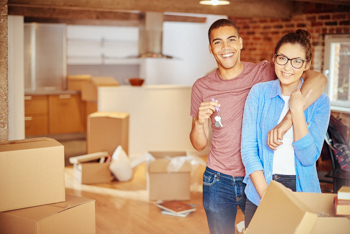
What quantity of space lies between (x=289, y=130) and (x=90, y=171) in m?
3.61

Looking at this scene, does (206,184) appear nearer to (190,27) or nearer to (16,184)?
(16,184)

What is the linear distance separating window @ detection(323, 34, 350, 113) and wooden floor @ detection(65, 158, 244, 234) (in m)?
1.96

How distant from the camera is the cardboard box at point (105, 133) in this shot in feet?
17.4

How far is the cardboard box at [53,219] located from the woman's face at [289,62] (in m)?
1.23

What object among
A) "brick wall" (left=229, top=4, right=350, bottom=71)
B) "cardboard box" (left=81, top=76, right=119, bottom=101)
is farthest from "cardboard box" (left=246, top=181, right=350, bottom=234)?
"cardboard box" (left=81, top=76, right=119, bottom=101)

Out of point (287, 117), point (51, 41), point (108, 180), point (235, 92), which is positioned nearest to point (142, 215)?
point (108, 180)

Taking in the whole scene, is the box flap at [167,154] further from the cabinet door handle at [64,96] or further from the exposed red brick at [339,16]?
the cabinet door handle at [64,96]

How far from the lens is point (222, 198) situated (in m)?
1.99

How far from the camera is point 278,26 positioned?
18.1ft

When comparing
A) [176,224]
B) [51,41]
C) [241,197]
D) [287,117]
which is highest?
[51,41]

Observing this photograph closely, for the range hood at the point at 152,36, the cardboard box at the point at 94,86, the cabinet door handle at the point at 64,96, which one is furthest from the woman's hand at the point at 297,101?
the cabinet door handle at the point at 64,96

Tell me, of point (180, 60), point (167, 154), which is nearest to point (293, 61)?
point (167, 154)

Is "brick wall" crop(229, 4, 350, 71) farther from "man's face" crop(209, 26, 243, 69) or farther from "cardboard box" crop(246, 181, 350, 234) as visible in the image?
"cardboard box" crop(246, 181, 350, 234)

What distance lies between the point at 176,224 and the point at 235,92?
81.1 inches
